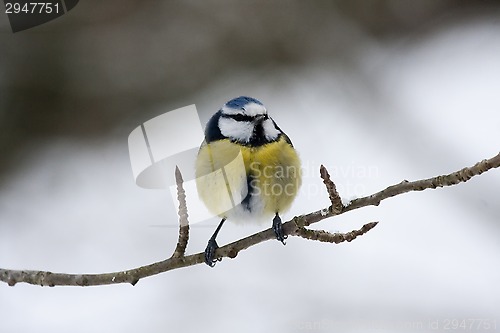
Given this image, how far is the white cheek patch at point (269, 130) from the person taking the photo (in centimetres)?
121

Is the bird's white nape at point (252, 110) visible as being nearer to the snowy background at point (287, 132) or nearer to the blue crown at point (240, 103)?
the blue crown at point (240, 103)

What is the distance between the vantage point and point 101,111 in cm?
272

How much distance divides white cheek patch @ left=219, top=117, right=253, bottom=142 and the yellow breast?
17 mm

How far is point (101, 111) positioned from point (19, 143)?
1.19 ft

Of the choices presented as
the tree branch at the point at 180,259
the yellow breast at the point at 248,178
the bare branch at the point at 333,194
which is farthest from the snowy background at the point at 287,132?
the bare branch at the point at 333,194

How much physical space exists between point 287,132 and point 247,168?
119 centimetres

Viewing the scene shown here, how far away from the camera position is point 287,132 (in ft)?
7.65

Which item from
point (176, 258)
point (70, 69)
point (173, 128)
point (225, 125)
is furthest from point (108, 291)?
point (70, 69)

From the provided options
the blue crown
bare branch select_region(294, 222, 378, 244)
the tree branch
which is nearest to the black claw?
the tree branch

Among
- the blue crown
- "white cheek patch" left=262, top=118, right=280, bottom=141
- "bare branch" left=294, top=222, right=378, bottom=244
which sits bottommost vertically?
"bare branch" left=294, top=222, right=378, bottom=244

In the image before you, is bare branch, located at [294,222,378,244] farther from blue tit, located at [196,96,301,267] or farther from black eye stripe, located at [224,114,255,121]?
black eye stripe, located at [224,114,255,121]

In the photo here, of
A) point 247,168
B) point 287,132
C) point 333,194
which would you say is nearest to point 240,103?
point 247,168

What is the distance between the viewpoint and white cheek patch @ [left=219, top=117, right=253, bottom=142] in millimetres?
1200

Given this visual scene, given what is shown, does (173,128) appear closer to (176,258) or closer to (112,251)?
(112,251)
